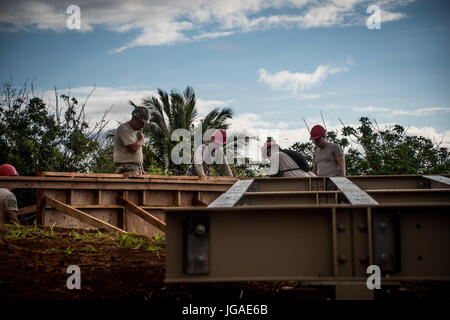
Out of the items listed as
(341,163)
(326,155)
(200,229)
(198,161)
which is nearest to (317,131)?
(326,155)

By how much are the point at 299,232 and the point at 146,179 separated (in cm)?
542

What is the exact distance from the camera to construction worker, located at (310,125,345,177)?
7.36 m

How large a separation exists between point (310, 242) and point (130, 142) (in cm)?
557

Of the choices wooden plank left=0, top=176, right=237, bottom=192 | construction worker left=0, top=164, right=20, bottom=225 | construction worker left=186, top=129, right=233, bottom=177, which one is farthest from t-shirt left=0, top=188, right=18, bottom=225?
construction worker left=186, top=129, right=233, bottom=177

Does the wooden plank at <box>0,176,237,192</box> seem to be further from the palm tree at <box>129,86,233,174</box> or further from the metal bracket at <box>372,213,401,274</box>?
the palm tree at <box>129,86,233,174</box>

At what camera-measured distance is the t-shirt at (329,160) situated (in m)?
7.39

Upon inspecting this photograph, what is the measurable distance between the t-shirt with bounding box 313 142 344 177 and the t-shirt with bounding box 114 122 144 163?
3.18 meters

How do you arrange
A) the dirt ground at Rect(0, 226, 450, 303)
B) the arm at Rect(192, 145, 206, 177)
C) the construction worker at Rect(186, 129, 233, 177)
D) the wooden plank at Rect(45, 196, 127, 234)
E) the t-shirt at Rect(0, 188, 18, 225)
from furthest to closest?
the arm at Rect(192, 145, 206, 177), the construction worker at Rect(186, 129, 233, 177), the wooden plank at Rect(45, 196, 127, 234), the t-shirt at Rect(0, 188, 18, 225), the dirt ground at Rect(0, 226, 450, 303)

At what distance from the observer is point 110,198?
7.75 metres

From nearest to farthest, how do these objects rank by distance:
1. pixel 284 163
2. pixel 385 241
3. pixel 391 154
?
pixel 385 241
pixel 284 163
pixel 391 154

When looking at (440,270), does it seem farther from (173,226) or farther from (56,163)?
(56,163)

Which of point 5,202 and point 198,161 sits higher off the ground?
point 198,161

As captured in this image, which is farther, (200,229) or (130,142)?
(130,142)

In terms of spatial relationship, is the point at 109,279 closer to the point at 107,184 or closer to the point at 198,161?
the point at 107,184
